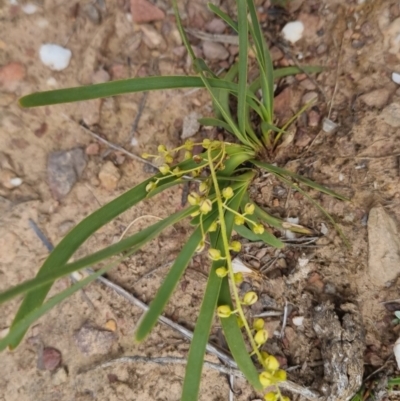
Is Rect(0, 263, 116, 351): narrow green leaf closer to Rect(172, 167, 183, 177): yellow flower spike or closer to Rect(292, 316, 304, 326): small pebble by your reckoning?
Rect(172, 167, 183, 177): yellow flower spike

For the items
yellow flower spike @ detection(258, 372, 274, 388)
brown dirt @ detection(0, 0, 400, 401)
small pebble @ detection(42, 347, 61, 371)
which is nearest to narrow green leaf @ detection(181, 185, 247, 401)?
yellow flower spike @ detection(258, 372, 274, 388)

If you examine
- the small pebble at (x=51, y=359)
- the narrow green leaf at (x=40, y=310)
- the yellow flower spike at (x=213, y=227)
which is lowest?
the narrow green leaf at (x=40, y=310)

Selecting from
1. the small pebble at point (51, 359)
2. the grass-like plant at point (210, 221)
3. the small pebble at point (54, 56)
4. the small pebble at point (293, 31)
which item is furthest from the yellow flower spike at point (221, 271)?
the small pebble at point (54, 56)

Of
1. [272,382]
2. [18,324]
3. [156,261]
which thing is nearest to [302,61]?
[156,261]

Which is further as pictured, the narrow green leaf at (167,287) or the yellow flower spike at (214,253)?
the yellow flower spike at (214,253)

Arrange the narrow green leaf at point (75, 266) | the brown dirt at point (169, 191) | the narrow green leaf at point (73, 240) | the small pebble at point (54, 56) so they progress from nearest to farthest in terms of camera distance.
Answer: the narrow green leaf at point (75, 266) → the narrow green leaf at point (73, 240) → the brown dirt at point (169, 191) → the small pebble at point (54, 56)

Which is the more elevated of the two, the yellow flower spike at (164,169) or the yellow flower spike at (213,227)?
the yellow flower spike at (164,169)

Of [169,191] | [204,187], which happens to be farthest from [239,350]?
[169,191]

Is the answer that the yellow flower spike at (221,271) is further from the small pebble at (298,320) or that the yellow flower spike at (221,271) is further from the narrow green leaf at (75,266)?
the small pebble at (298,320)

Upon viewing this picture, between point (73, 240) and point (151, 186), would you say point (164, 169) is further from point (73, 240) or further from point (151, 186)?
point (73, 240)
